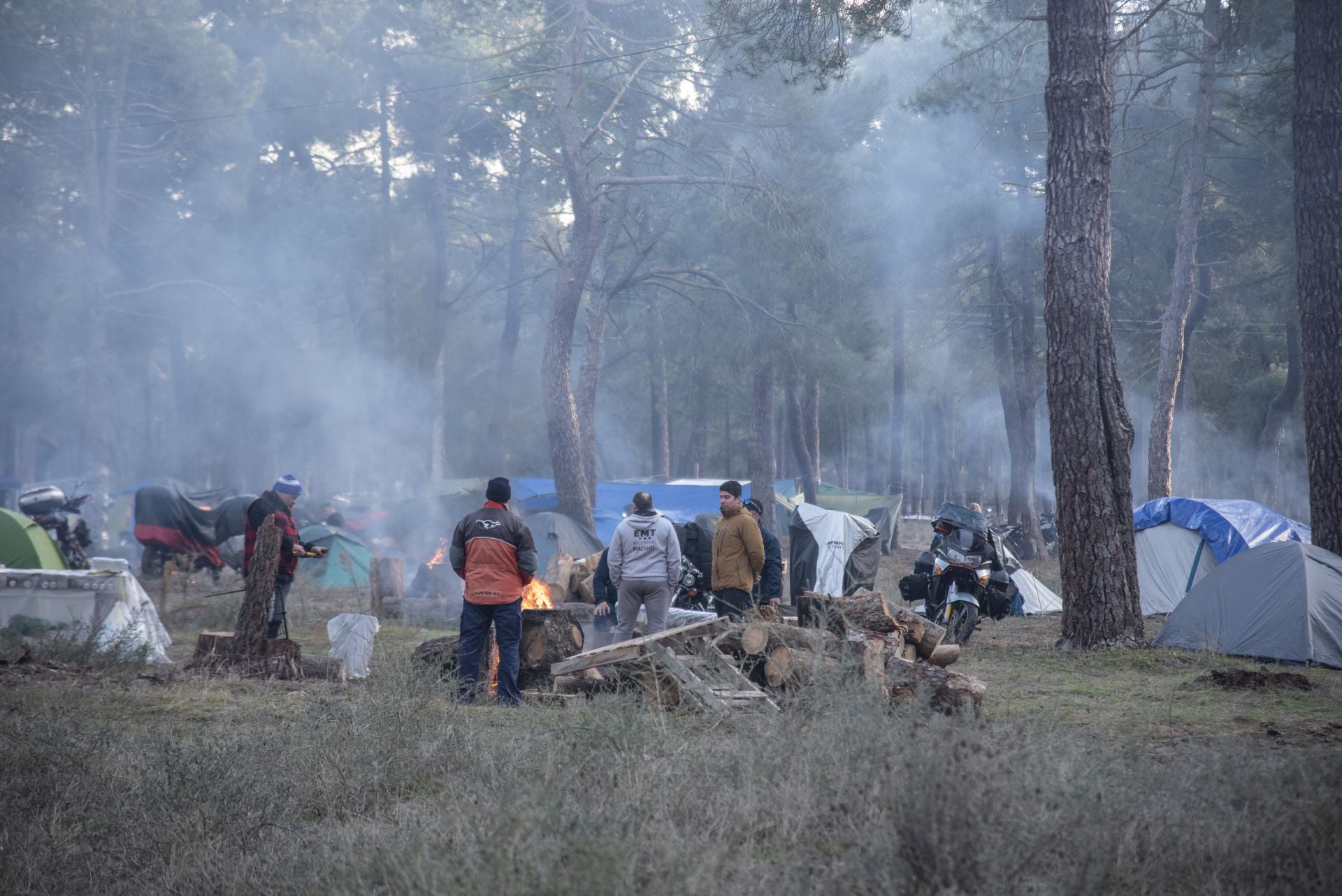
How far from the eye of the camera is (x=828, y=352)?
22.2m

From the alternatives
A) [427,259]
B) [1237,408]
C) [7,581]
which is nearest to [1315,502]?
[7,581]

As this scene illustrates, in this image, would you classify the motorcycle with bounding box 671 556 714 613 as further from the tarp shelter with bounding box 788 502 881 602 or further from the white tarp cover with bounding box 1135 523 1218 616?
the white tarp cover with bounding box 1135 523 1218 616

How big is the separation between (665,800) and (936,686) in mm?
2979

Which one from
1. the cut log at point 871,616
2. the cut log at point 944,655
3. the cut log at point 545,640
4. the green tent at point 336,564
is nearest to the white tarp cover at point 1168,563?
the cut log at point 944,655

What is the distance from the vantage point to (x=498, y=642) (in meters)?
→ 7.92

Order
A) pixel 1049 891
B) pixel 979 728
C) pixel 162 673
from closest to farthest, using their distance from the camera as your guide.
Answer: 1. pixel 1049 891
2. pixel 979 728
3. pixel 162 673

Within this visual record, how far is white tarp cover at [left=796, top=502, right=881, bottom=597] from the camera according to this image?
1595cm

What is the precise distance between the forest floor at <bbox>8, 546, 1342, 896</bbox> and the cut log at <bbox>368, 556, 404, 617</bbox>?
25.4 ft

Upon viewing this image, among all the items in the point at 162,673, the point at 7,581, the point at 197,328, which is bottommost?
the point at 162,673

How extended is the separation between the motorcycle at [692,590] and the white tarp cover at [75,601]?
480 cm

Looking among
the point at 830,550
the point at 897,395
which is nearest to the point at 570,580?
the point at 830,550

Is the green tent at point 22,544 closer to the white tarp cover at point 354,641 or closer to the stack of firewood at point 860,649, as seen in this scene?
the white tarp cover at point 354,641

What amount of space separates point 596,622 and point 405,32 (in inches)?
954

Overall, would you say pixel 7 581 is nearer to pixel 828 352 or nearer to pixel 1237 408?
pixel 828 352
